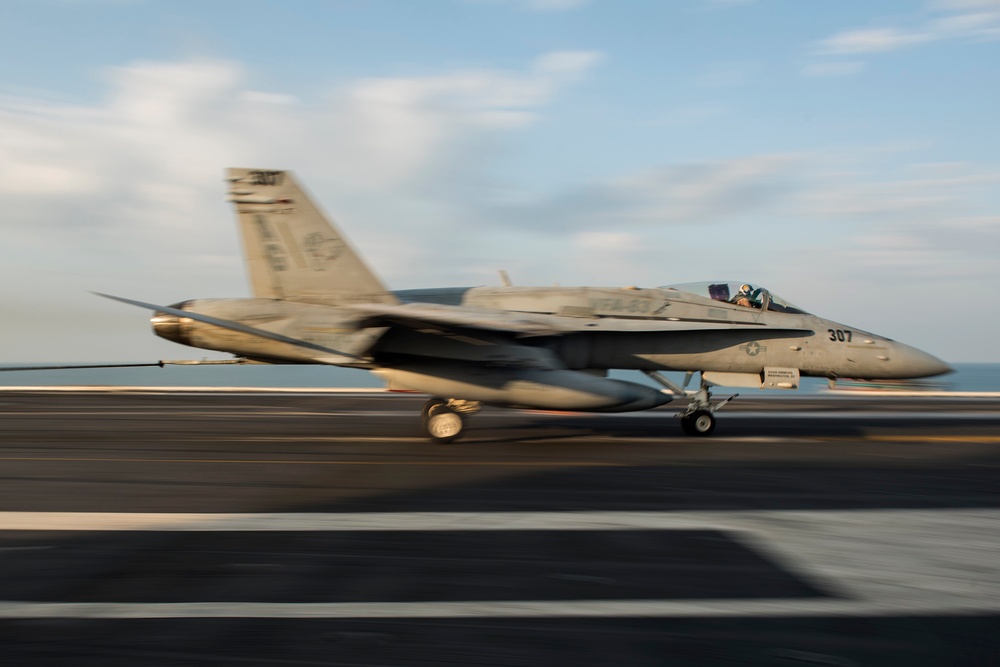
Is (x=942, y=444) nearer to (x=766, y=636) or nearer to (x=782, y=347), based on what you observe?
(x=782, y=347)

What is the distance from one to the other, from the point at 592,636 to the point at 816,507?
16.1 ft

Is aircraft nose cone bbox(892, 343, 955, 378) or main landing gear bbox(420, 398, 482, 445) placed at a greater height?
aircraft nose cone bbox(892, 343, 955, 378)

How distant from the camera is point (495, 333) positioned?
Answer: 13.1 meters

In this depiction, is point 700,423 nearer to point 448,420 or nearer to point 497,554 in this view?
point 448,420

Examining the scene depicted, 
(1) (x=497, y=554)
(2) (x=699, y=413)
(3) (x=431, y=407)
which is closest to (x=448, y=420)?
(3) (x=431, y=407)

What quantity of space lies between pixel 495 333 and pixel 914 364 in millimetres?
8525

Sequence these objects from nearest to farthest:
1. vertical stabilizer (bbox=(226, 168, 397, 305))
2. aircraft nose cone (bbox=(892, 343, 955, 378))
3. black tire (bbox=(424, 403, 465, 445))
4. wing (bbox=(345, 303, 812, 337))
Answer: wing (bbox=(345, 303, 812, 337)), black tire (bbox=(424, 403, 465, 445)), vertical stabilizer (bbox=(226, 168, 397, 305)), aircraft nose cone (bbox=(892, 343, 955, 378))

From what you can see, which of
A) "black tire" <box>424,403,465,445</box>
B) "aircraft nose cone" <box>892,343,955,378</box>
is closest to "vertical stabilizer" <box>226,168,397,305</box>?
"black tire" <box>424,403,465,445</box>

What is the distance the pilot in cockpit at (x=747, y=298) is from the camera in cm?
1525

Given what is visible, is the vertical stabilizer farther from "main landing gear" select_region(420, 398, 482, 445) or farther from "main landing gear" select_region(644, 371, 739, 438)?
"main landing gear" select_region(644, 371, 739, 438)

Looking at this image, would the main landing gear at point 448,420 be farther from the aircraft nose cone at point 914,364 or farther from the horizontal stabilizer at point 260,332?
the aircraft nose cone at point 914,364

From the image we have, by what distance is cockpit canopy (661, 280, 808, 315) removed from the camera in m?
Answer: 15.3

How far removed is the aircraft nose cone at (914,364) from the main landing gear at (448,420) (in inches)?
329

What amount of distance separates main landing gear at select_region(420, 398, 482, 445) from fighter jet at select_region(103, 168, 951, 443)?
0.09ft
